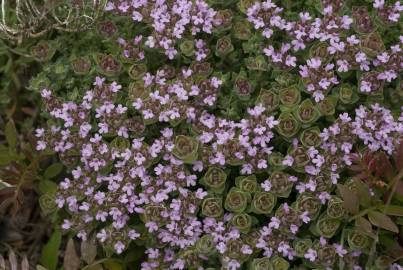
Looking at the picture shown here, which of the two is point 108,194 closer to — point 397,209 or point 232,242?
point 232,242

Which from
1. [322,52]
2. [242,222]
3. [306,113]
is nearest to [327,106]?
[306,113]

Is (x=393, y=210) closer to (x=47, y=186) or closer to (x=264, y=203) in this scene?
(x=264, y=203)

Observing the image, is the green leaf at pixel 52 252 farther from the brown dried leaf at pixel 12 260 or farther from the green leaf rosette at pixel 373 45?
the green leaf rosette at pixel 373 45

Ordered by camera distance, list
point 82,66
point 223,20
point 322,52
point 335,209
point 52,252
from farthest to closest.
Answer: point 52,252 → point 82,66 → point 223,20 → point 322,52 → point 335,209

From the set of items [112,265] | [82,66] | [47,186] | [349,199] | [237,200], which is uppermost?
[82,66]

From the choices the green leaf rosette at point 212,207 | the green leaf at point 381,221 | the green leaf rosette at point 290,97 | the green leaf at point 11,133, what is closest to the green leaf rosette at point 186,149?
the green leaf rosette at point 212,207

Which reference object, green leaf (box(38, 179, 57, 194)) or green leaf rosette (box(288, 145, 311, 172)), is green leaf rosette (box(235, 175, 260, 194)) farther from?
green leaf (box(38, 179, 57, 194))
